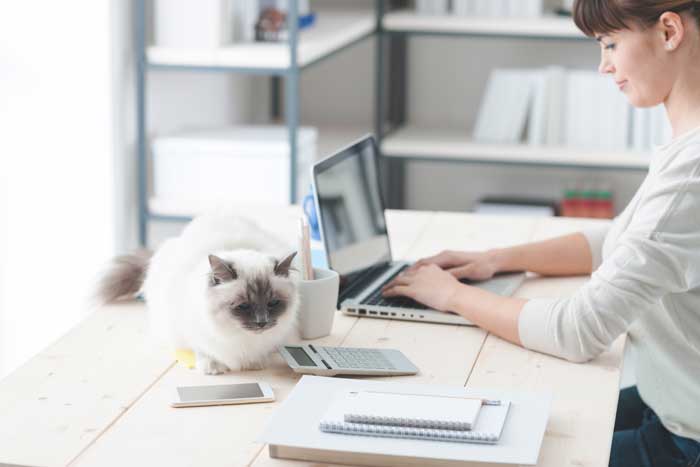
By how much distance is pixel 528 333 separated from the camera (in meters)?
1.52

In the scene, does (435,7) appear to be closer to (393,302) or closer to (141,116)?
(141,116)

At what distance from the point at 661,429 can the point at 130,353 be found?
764mm

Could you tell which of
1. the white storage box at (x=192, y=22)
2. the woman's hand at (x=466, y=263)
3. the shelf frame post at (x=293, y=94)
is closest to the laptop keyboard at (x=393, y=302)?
the woman's hand at (x=466, y=263)

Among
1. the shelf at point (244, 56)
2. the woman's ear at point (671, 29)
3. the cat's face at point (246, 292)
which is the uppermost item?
the woman's ear at point (671, 29)

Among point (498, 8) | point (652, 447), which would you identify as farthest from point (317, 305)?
point (498, 8)

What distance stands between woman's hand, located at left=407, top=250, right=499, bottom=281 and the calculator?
1.10ft

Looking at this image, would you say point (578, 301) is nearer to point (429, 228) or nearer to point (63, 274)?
point (429, 228)

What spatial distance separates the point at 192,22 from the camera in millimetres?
3002

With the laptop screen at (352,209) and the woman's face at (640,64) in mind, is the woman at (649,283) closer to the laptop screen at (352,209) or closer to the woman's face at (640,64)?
the woman's face at (640,64)

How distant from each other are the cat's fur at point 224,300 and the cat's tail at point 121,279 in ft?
0.49

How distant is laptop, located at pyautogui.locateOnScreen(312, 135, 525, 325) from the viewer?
1.67 m

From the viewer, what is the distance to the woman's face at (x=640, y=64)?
149cm

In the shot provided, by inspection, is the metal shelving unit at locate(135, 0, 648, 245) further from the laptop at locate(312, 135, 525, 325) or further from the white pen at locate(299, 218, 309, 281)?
the white pen at locate(299, 218, 309, 281)

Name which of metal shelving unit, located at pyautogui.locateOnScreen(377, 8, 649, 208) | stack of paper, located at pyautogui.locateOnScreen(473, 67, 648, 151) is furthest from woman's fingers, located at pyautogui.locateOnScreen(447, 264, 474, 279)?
stack of paper, located at pyautogui.locateOnScreen(473, 67, 648, 151)
